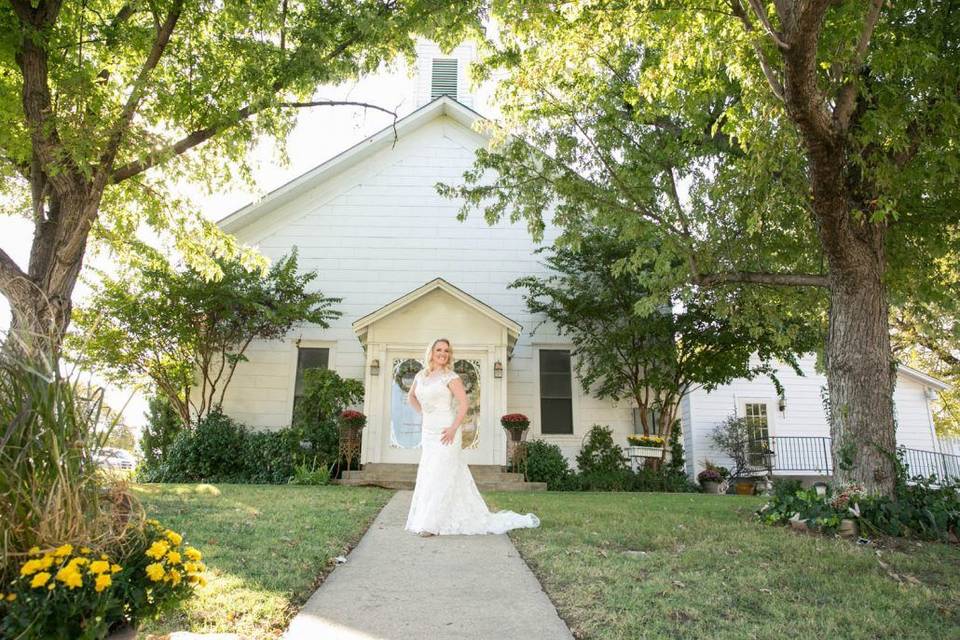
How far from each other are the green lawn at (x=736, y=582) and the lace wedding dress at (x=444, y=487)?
1.37 feet

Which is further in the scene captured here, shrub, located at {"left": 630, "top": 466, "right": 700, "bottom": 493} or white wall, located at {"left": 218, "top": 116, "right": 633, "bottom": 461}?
white wall, located at {"left": 218, "top": 116, "right": 633, "bottom": 461}

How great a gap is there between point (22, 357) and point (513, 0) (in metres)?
6.20

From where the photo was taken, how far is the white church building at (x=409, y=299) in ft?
44.5

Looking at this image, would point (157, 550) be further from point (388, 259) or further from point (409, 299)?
point (388, 259)

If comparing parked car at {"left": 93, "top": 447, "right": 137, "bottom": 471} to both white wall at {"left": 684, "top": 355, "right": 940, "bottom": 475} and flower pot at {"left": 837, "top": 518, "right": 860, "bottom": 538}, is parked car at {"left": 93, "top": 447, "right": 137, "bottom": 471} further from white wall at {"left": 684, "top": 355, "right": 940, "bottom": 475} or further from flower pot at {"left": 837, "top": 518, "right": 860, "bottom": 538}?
white wall at {"left": 684, "top": 355, "right": 940, "bottom": 475}

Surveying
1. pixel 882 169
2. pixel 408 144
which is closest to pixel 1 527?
pixel 882 169

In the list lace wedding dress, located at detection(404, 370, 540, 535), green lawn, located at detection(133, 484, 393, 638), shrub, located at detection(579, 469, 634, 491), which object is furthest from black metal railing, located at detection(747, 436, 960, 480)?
lace wedding dress, located at detection(404, 370, 540, 535)

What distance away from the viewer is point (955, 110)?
6.19 metres

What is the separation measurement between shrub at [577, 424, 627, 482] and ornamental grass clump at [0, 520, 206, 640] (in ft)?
40.8

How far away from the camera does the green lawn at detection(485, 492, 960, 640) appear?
3395 millimetres

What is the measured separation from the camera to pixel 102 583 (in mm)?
2273

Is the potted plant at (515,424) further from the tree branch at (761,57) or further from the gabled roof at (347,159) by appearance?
the tree branch at (761,57)

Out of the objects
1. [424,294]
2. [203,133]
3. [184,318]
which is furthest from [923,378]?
[203,133]

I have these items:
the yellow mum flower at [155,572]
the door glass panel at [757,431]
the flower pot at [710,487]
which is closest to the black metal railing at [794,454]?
the door glass panel at [757,431]
